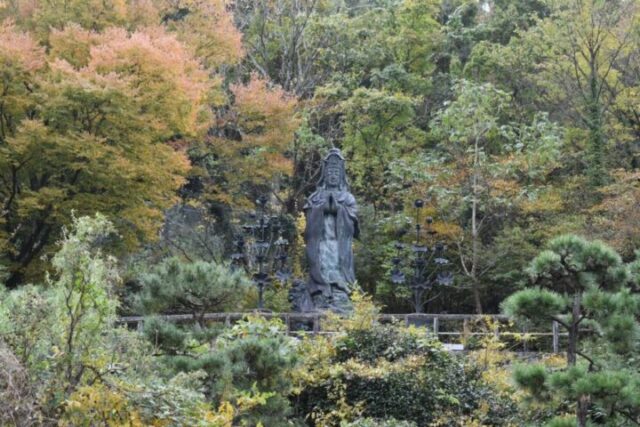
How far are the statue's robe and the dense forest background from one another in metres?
2.80

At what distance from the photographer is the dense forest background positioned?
602 inches

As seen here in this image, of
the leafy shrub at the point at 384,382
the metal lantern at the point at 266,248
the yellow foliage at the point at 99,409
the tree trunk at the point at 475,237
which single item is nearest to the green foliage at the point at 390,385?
the leafy shrub at the point at 384,382

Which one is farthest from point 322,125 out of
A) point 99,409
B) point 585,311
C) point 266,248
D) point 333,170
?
point 99,409

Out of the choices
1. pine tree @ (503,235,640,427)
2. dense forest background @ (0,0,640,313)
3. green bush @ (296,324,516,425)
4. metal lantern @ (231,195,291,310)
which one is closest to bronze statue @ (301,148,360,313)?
metal lantern @ (231,195,291,310)

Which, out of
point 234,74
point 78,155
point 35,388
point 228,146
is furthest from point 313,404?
point 234,74

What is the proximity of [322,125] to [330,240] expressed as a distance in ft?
31.7

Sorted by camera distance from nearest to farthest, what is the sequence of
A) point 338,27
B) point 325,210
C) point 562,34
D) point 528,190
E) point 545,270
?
point 545,270, point 325,210, point 528,190, point 562,34, point 338,27

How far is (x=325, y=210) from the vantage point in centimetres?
1739

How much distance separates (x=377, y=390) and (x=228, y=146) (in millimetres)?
11980

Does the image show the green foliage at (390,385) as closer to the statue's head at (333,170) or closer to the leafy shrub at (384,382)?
the leafy shrub at (384,382)

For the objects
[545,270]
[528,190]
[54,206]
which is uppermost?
[528,190]

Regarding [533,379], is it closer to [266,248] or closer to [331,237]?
[331,237]

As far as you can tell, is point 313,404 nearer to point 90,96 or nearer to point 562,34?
point 90,96

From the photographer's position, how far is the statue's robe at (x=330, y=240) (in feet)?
56.6
